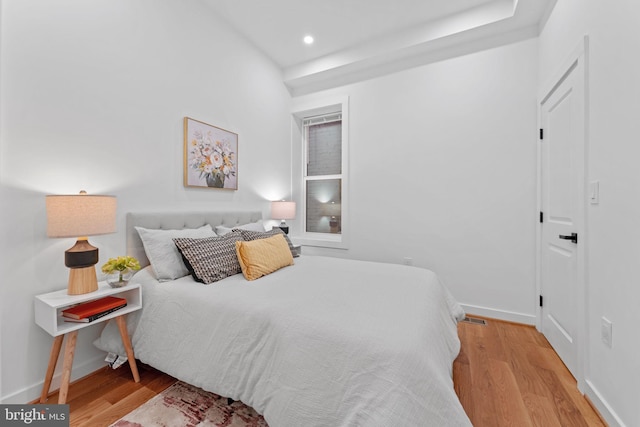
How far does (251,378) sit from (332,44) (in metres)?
3.41

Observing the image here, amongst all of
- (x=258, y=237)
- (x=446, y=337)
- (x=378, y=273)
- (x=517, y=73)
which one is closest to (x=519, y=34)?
(x=517, y=73)

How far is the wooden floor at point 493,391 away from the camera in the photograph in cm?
142

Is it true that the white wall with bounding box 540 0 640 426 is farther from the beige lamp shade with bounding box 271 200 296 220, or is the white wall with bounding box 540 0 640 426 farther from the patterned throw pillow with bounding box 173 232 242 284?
the beige lamp shade with bounding box 271 200 296 220

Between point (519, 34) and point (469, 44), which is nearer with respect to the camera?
point (519, 34)

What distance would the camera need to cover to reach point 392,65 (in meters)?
3.22

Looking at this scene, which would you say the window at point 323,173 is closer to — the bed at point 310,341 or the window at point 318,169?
the window at point 318,169

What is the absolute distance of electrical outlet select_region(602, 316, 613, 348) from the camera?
1.39m

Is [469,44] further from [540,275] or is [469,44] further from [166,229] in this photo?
[166,229]

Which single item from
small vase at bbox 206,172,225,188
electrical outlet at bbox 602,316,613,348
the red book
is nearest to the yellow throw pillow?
the red book

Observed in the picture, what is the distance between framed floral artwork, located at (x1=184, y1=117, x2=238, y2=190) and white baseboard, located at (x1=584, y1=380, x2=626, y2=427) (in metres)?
3.11

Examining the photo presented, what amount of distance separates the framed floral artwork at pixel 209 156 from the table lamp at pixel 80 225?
0.90 m

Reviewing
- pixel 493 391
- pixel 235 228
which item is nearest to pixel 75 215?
pixel 235 228

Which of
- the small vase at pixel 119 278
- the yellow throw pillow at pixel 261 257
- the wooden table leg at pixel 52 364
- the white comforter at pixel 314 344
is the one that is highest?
the yellow throw pillow at pixel 261 257

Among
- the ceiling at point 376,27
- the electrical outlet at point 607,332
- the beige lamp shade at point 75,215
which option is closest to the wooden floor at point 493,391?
the electrical outlet at point 607,332
